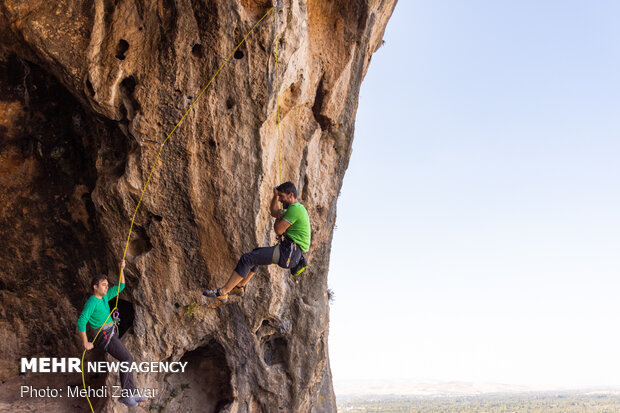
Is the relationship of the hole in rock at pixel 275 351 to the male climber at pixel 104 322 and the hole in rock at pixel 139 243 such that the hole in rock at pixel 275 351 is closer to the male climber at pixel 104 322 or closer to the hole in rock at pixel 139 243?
the male climber at pixel 104 322

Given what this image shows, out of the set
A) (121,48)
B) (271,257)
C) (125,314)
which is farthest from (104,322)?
(121,48)

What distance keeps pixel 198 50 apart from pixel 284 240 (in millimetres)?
3442

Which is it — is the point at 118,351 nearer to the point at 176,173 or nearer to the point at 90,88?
the point at 176,173

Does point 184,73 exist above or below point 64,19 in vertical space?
below

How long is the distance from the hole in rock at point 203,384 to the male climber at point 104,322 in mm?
1327

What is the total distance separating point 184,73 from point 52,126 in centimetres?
311

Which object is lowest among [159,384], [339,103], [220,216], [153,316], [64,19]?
[159,384]

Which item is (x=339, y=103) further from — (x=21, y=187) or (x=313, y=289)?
(x=21, y=187)

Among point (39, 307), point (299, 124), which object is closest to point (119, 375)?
point (39, 307)

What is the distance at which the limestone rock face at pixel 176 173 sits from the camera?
8055mm

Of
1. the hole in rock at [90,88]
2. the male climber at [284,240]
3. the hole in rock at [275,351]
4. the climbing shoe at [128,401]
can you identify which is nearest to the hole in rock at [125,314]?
the climbing shoe at [128,401]

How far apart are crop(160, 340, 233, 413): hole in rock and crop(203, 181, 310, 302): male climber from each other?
2806 millimetres

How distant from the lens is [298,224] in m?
7.02

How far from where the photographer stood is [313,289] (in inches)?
398
